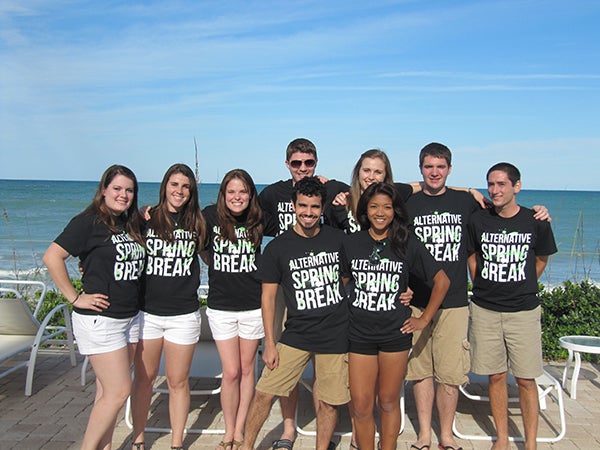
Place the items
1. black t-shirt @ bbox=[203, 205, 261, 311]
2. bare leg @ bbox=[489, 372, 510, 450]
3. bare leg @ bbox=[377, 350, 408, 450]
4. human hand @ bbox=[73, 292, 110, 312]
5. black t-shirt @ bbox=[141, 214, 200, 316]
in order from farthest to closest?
bare leg @ bbox=[489, 372, 510, 450] → black t-shirt @ bbox=[203, 205, 261, 311] → black t-shirt @ bbox=[141, 214, 200, 316] → bare leg @ bbox=[377, 350, 408, 450] → human hand @ bbox=[73, 292, 110, 312]

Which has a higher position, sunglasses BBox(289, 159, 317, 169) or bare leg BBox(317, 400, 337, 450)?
sunglasses BBox(289, 159, 317, 169)

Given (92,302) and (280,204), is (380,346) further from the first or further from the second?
(92,302)

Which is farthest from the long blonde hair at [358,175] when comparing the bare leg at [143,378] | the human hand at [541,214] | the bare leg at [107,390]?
the bare leg at [107,390]

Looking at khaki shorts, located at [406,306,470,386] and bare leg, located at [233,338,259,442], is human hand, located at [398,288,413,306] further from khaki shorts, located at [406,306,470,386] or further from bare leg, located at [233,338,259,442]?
bare leg, located at [233,338,259,442]

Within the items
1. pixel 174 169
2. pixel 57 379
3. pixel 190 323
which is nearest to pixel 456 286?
pixel 190 323

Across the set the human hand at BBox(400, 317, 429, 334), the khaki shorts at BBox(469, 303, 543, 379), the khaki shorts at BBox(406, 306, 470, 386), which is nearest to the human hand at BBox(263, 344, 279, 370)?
the human hand at BBox(400, 317, 429, 334)

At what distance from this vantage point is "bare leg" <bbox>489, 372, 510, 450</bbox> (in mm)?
4082

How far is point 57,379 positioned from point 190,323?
2.58 m

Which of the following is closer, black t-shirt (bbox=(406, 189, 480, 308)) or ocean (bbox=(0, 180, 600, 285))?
black t-shirt (bbox=(406, 189, 480, 308))

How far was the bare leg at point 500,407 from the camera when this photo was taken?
4082 mm

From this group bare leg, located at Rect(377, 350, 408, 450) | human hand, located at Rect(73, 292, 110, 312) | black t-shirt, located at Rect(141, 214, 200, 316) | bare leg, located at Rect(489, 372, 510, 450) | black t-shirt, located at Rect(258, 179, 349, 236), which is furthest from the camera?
black t-shirt, located at Rect(258, 179, 349, 236)

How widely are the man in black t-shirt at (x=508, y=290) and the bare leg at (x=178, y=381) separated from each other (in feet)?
6.94

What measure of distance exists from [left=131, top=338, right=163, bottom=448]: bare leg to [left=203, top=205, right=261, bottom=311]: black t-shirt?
495 mm

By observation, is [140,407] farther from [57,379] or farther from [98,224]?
[57,379]
